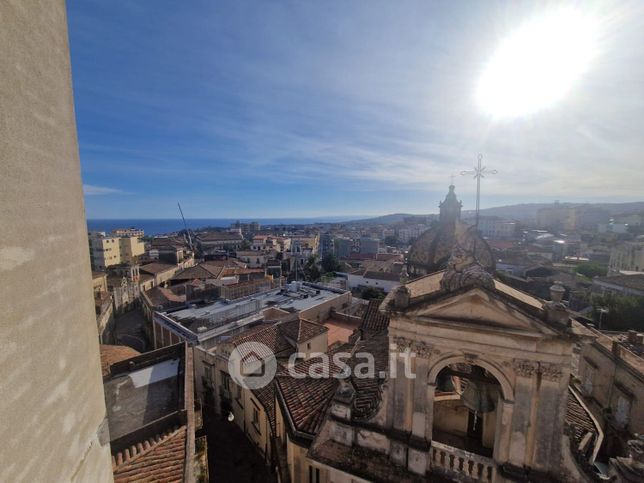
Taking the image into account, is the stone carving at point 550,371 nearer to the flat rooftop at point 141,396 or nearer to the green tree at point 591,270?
the flat rooftop at point 141,396

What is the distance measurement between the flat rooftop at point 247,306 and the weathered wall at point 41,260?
21040mm

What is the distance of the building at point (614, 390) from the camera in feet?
41.0

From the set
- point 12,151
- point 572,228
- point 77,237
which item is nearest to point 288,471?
point 77,237

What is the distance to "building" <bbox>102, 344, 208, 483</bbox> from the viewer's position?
786 cm

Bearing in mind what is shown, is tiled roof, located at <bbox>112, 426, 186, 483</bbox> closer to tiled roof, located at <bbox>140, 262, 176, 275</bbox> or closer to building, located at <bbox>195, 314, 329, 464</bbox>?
building, located at <bbox>195, 314, 329, 464</bbox>

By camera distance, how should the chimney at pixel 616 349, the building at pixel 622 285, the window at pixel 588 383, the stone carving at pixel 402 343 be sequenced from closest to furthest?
the stone carving at pixel 402 343 < the chimney at pixel 616 349 < the window at pixel 588 383 < the building at pixel 622 285

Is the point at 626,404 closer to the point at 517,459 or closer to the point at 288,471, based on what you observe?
the point at 517,459

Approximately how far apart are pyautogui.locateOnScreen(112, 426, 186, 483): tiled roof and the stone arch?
22.2 ft

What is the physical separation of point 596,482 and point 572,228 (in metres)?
173

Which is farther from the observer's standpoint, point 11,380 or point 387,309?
point 387,309

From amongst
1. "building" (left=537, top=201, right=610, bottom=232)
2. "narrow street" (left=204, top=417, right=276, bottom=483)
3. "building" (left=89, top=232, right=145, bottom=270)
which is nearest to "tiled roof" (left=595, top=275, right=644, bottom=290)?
"narrow street" (left=204, top=417, right=276, bottom=483)

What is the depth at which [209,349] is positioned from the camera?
2002 cm

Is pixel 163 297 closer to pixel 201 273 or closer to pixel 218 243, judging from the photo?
pixel 201 273

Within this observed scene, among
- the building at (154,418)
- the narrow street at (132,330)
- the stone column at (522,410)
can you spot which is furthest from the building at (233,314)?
the stone column at (522,410)
